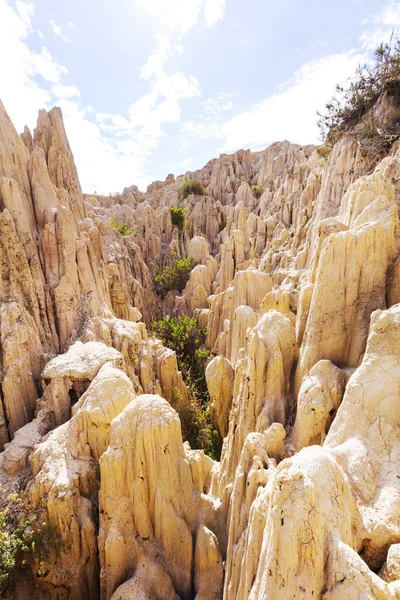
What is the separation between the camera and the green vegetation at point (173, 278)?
3014 centimetres

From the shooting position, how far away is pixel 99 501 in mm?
8047

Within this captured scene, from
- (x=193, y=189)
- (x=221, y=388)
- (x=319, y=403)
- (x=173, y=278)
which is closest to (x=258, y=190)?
(x=193, y=189)

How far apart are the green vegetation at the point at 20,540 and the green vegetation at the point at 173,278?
2279cm

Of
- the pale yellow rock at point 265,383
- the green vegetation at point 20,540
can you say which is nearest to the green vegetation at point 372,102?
the pale yellow rock at point 265,383

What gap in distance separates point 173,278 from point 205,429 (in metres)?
17.1

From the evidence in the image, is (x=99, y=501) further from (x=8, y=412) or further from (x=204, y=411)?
(x=204, y=411)

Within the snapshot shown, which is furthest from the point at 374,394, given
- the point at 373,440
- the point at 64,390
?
the point at 64,390

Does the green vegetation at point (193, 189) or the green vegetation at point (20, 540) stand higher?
the green vegetation at point (193, 189)

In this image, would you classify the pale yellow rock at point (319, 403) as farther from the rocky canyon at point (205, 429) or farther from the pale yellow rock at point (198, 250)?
the pale yellow rock at point (198, 250)

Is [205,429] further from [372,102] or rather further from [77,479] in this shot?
[372,102]

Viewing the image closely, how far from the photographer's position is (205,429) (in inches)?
602

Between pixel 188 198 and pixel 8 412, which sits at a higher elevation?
pixel 188 198

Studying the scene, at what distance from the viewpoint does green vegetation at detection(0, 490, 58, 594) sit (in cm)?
752

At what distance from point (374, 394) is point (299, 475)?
7.06 feet
